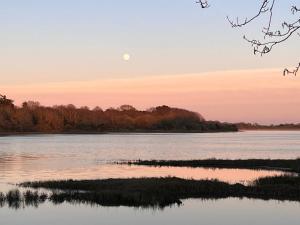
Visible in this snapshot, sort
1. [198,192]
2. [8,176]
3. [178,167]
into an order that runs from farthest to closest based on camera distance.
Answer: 1. [178,167]
2. [8,176]
3. [198,192]

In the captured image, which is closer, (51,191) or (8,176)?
(51,191)

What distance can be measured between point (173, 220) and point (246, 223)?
11.6ft

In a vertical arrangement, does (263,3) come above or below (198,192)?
above

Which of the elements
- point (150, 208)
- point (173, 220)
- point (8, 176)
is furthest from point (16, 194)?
point (8, 176)

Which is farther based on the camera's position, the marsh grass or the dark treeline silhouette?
the dark treeline silhouette

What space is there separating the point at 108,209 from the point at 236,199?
808 cm

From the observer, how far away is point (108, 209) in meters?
30.6

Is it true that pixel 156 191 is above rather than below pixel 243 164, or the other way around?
above

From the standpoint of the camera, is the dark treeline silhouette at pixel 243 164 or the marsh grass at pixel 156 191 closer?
the marsh grass at pixel 156 191

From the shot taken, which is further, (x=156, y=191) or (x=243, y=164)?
(x=243, y=164)

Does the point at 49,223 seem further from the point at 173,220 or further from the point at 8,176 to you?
the point at 8,176

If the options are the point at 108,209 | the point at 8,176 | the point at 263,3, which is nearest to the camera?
the point at 263,3

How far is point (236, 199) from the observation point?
34.0 meters

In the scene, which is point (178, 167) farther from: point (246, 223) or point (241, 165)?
point (246, 223)
